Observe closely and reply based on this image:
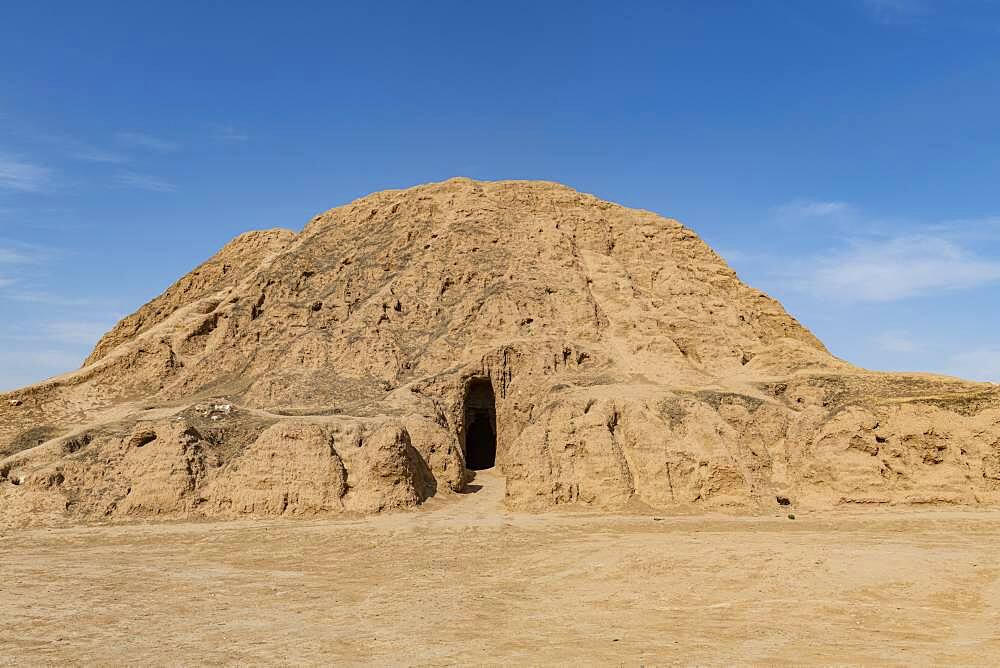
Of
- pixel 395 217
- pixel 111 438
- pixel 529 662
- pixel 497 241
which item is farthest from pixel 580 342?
pixel 529 662

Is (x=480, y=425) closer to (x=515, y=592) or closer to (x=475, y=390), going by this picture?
(x=475, y=390)

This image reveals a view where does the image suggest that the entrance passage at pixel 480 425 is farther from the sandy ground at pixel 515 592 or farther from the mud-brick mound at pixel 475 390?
the sandy ground at pixel 515 592

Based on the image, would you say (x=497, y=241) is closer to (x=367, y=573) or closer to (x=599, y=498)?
(x=599, y=498)

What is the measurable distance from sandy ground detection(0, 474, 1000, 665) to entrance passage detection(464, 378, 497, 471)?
9963 millimetres

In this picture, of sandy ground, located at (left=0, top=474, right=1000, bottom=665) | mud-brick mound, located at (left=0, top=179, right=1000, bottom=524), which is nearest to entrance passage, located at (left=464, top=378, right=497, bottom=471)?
mud-brick mound, located at (left=0, top=179, right=1000, bottom=524)

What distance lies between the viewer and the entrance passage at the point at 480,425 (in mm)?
29891

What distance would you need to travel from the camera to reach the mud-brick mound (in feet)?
71.9

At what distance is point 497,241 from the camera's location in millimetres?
36219

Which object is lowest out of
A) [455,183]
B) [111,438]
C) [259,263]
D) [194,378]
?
[111,438]

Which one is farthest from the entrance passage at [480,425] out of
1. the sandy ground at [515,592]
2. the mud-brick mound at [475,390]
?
the sandy ground at [515,592]

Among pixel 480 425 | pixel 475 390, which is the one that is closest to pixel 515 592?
pixel 475 390

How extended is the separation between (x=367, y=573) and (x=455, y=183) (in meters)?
27.8

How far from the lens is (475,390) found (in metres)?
30.2

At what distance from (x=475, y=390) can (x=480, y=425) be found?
3.37 metres
